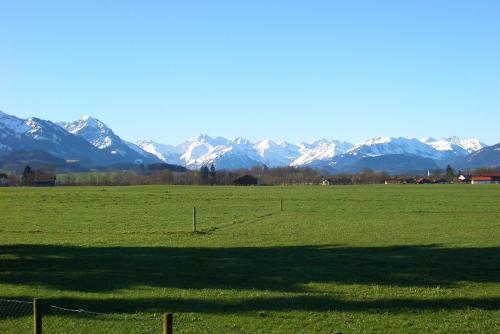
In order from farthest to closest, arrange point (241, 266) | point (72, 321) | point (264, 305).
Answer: point (241, 266)
point (264, 305)
point (72, 321)

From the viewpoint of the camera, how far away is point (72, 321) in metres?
13.9

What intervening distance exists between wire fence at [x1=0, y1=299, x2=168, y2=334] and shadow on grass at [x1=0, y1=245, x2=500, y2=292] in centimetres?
282

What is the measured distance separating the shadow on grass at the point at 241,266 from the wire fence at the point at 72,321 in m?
2.82

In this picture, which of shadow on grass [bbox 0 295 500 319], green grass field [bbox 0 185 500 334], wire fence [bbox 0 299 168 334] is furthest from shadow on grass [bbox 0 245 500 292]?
wire fence [bbox 0 299 168 334]

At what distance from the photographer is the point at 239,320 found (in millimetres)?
13961

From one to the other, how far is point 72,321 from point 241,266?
8970 mm

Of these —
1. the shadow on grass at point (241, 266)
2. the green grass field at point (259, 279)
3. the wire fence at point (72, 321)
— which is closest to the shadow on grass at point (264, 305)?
the green grass field at point (259, 279)

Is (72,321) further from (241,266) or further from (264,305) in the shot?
(241,266)

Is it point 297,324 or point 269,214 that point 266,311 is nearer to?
point 297,324

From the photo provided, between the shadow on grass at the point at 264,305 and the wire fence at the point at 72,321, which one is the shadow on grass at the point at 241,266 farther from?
the wire fence at the point at 72,321

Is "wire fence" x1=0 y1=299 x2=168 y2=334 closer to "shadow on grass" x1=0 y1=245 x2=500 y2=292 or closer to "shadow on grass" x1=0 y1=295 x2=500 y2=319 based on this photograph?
"shadow on grass" x1=0 y1=295 x2=500 y2=319

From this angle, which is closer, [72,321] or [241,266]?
[72,321]

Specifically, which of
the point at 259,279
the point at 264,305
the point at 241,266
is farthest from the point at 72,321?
Result: the point at 241,266

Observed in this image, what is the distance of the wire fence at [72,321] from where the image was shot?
13.1 meters
